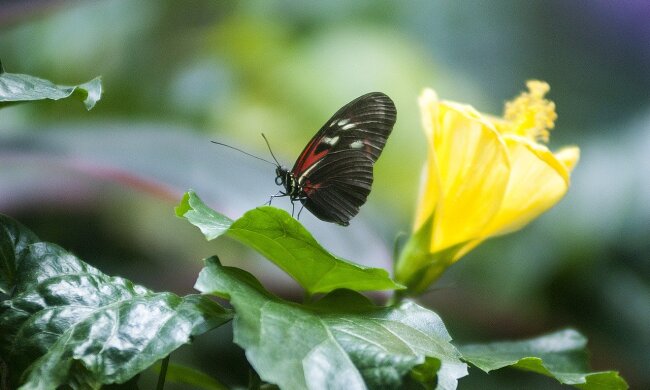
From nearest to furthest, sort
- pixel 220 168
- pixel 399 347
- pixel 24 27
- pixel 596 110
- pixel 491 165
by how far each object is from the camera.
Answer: pixel 399 347
pixel 491 165
pixel 220 168
pixel 24 27
pixel 596 110

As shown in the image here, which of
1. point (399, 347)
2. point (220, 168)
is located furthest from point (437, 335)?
point (220, 168)

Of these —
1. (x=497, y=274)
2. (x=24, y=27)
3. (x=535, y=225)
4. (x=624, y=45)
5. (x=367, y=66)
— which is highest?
(x=624, y=45)

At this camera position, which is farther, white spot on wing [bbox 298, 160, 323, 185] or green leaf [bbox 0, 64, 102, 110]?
white spot on wing [bbox 298, 160, 323, 185]

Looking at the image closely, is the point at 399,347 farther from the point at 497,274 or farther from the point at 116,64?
the point at 116,64

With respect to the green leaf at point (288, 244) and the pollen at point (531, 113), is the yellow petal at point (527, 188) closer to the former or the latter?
the pollen at point (531, 113)

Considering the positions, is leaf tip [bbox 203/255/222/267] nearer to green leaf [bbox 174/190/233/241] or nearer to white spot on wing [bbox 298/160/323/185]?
green leaf [bbox 174/190/233/241]

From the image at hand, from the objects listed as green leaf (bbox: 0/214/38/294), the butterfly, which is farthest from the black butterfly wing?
green leaf (bbox: 0/214/38/294)
